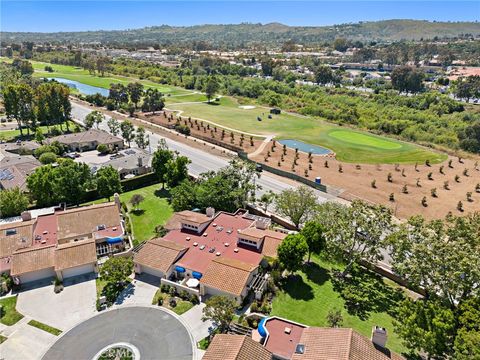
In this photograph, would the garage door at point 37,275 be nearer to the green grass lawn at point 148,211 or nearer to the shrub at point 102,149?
the green grass lawn at point 148,211

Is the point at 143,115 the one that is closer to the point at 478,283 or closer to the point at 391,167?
the point at 391,167

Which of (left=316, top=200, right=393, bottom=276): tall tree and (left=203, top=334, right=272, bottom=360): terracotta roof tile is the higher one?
(left=316, top=200, right=393, bottom=276): tall tree

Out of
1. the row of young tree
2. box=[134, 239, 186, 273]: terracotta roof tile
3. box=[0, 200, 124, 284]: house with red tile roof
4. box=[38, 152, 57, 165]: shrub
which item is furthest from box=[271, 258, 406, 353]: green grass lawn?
box=[38, 152, 57, 165]: shrub

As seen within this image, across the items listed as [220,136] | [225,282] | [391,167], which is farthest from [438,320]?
[220,136]

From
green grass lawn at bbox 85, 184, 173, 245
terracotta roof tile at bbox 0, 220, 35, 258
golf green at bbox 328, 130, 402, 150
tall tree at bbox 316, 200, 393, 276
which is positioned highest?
tall tree at bbox 316, 200, 393, 276

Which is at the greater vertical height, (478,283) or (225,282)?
(478,283)

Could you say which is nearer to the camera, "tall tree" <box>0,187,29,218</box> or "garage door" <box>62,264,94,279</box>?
"garage door" <box>62,264,94,279</box>

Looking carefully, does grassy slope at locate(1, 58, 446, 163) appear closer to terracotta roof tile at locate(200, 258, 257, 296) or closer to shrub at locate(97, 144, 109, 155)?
shrub at locate(97, 144, 109, 155)
